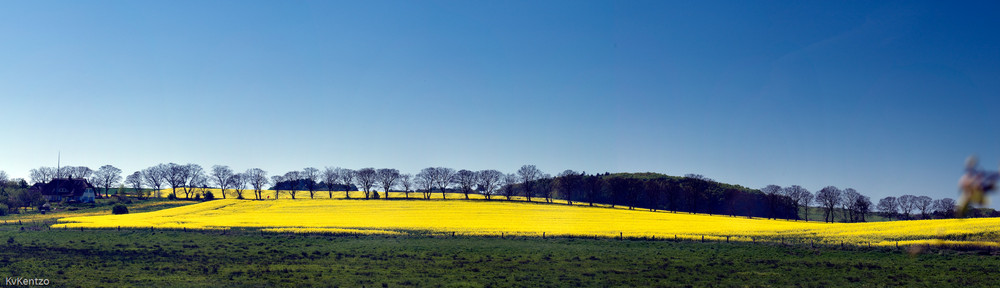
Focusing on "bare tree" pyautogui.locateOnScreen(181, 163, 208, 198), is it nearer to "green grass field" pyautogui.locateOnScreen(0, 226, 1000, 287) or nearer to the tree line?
the tree line

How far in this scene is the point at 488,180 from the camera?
15150 cm

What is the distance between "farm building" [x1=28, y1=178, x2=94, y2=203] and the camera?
132125 millimetres

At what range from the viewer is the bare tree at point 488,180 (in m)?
151

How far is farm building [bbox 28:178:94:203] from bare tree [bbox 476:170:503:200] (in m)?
90.0

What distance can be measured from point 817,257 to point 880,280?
30.9ft

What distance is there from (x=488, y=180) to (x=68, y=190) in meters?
99.6

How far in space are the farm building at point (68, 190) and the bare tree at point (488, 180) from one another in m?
90.0

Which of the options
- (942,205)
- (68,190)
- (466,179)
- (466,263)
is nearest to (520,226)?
(466,263)

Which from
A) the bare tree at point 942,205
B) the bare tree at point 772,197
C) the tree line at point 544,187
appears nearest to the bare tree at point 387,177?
the tree line at point 544,187

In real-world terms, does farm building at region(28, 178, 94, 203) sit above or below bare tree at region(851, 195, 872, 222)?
above

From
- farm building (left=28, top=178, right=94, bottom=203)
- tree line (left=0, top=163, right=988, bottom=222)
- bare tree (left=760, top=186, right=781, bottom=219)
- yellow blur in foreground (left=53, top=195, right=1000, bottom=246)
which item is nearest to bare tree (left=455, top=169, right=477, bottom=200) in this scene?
tree line (left=0, top=163, right=988, bottom=222)

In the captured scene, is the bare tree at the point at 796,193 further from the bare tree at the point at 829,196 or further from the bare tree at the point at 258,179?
the bare tree at the point at 258,179

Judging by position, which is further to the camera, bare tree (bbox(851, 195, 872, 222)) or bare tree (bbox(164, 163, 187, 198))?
bare tree (bbox(164, 163, 187, 198))

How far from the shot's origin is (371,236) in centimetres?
5781
